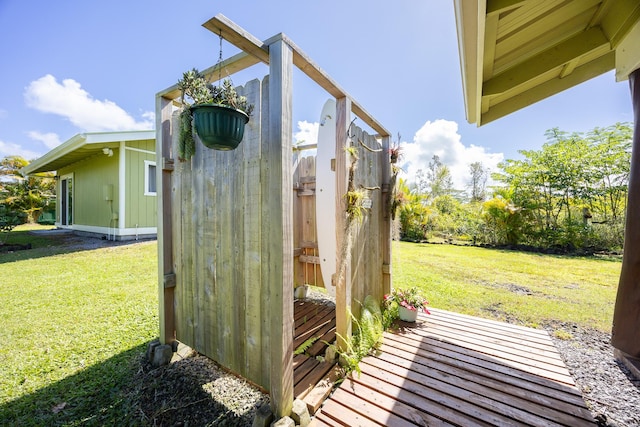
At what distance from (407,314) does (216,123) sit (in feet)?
9.79

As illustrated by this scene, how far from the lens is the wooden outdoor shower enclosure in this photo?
1593 millimetres

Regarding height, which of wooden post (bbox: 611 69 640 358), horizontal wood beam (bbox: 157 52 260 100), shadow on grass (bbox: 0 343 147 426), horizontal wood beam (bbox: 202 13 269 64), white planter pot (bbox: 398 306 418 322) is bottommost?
shadow on grass (bbox: 0 343 147 426)

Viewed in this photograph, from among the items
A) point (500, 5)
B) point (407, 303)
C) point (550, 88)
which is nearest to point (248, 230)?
point (500, 5)

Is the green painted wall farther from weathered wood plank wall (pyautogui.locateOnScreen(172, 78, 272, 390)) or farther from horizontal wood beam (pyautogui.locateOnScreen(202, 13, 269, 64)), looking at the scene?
horizontal wood beam (pyautogui.locateOnScreen(202, 13, 269, 64))

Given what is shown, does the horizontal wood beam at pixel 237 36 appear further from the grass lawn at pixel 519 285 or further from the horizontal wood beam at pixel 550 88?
the horizontal wood beam at pixel 550 88

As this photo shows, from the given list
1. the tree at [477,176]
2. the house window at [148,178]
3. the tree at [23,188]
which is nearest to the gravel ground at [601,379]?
the house window at [148,178]

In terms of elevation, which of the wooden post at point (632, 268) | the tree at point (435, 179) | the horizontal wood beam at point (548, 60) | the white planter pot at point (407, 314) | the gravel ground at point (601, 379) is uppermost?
the tree at point (435, 179)

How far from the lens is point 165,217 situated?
A: 91.7 inches

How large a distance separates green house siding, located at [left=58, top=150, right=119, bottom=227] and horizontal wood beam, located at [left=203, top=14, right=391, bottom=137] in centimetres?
938

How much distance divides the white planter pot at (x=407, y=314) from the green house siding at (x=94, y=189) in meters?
9.65

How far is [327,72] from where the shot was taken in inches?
80.5

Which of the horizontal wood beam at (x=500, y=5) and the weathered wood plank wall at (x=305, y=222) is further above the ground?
the horizontal wood beam at (x=500, y=5)

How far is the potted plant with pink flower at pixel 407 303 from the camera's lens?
3.05 m

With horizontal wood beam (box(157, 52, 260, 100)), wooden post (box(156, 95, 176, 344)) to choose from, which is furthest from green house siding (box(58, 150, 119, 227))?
horizontal wood beam (box(157, 52, 260, 100))
